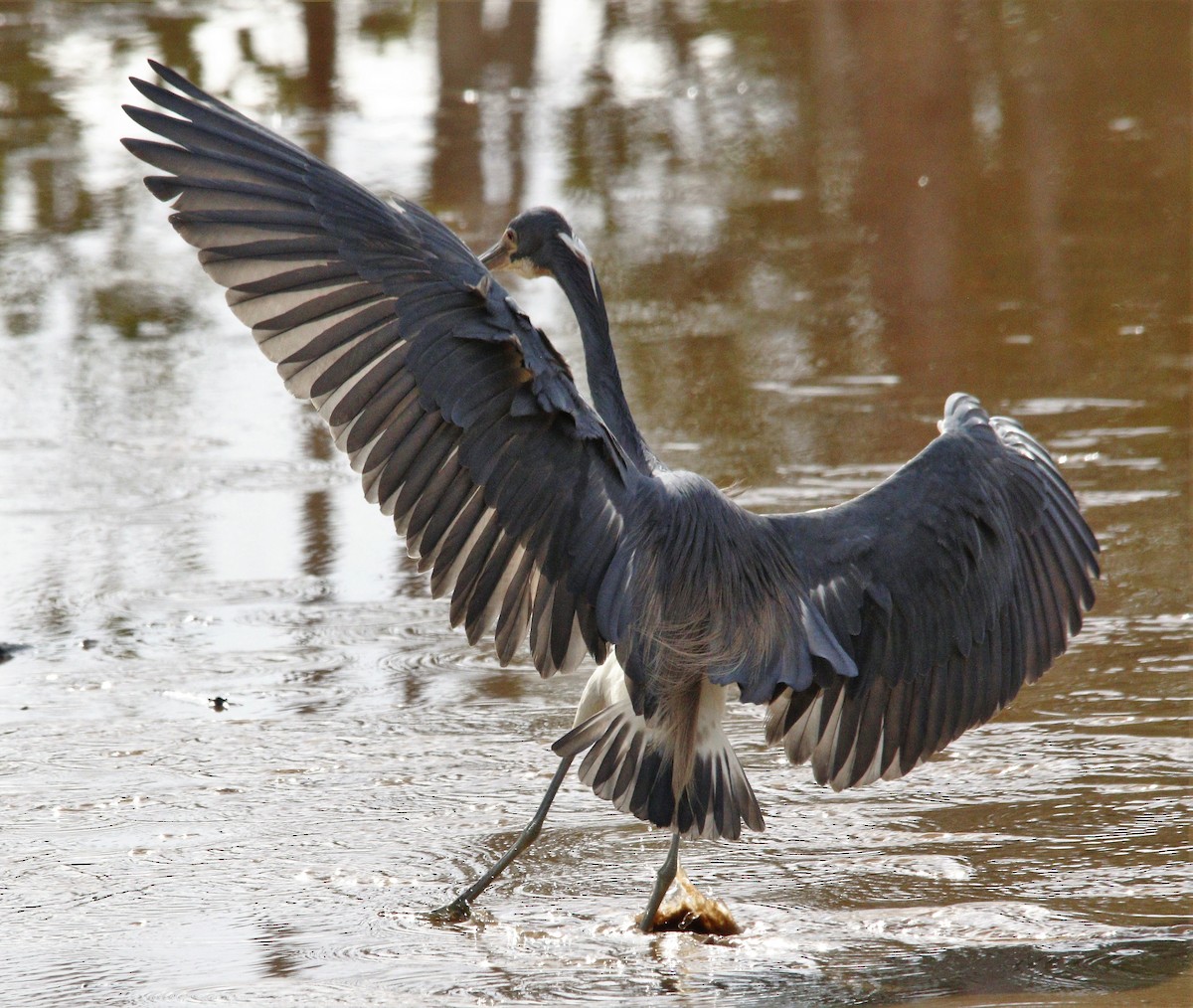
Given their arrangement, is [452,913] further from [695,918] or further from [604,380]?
[604,380]

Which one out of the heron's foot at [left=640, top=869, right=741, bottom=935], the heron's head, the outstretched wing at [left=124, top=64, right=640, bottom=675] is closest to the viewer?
the outstretched wing at [left=124, top=64, right=640, bottom=675]

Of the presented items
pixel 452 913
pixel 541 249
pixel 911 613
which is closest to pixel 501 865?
pixel 452 913

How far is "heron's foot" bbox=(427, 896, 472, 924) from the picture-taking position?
4422 mm

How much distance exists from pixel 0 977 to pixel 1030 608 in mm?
2844

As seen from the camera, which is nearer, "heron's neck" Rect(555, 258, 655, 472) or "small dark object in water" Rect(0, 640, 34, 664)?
"heron's neck" Rect(555, 258, 655, 472)

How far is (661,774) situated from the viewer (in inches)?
173

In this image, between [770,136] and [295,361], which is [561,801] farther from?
[770,136]

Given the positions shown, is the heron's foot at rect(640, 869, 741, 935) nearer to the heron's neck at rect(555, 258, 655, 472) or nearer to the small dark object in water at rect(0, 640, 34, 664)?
the heron's neck at rect(555, 258, 655, 472)

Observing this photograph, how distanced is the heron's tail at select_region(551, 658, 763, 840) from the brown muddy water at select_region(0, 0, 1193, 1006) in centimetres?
31

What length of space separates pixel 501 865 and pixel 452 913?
19 cm

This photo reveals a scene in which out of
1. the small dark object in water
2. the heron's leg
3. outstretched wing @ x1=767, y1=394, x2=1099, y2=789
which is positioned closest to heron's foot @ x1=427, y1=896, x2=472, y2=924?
the heron's leg

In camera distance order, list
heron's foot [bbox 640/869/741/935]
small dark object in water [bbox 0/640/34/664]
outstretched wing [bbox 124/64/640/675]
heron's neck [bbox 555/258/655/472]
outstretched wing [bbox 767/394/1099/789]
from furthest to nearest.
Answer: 1. small dark object in water [bbox 0/640/34/664]
2. heron's neck [bbox 555/258/655/472]
3. outstretched wing [bbox 767/394/1099/789]
4. heron's foot [bbox 640/869/741/935]
5. outstretched wing [bbox 124/64/640/675]

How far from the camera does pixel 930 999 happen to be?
3.96m

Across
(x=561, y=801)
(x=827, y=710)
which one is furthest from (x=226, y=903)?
(x=827, y=710)
